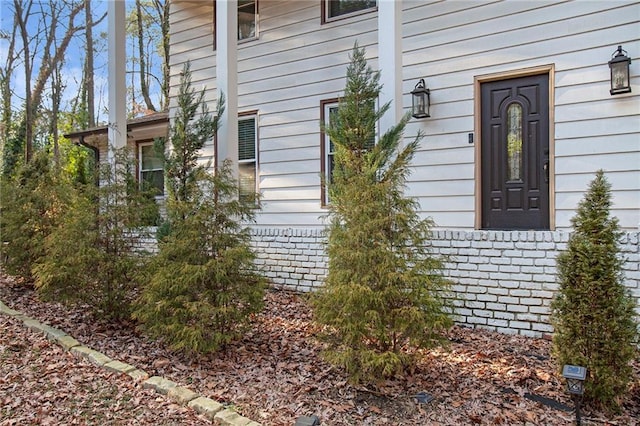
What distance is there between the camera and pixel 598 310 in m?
2.80

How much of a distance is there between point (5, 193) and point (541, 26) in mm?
7112

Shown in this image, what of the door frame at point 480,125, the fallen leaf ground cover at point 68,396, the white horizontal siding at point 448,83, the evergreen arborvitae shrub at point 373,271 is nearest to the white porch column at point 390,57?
the evergreen arborvitae shrub at point 373,271

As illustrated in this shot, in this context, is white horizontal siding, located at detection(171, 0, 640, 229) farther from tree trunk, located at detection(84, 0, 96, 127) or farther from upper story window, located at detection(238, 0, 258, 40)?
tree trunk, located at detection(84, 0, 96, 127)

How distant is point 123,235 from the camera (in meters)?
4.51

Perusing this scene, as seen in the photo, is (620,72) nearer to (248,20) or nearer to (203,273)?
(203,273)

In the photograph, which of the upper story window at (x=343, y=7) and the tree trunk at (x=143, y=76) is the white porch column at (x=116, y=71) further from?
the tree trunk at (x=143, y=76)

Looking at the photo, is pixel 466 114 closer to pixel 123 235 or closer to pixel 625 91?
pixel 625 91

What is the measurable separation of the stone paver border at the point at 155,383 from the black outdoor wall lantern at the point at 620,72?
467 centimetres

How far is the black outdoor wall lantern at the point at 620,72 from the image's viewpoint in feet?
14.8

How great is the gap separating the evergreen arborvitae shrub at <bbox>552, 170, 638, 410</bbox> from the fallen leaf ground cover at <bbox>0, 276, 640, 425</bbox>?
0.89 feet

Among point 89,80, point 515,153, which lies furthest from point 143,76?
point 515,153

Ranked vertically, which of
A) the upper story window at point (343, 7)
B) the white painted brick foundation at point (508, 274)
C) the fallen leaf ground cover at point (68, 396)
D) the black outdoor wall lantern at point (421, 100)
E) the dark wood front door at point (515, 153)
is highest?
the upper story window at point (343, 7)

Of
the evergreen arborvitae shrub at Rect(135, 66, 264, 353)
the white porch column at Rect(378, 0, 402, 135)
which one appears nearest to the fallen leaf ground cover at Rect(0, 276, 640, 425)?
the evergreen arborvitae shrub at Rect(135, 66, 264, 353)

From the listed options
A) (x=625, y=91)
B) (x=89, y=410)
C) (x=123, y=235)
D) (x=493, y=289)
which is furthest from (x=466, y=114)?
(x=89, y=410)
